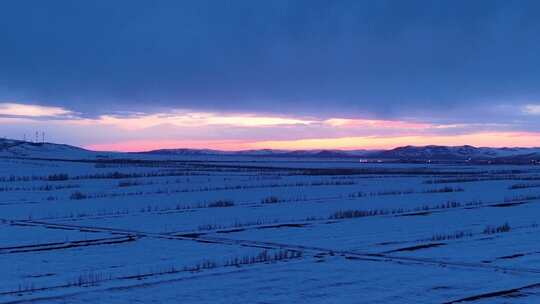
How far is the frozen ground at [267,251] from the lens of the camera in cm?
1034

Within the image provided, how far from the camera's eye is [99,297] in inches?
388

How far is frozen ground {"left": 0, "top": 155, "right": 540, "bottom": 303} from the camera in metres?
10.3

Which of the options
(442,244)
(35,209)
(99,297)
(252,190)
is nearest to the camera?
(99,297)

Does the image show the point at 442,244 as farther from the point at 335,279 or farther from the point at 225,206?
the point at 225,206

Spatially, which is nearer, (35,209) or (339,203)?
(35,209)

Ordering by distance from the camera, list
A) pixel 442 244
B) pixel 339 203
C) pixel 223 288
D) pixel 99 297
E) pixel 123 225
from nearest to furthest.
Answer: pixel 99 297
pixel 223 288
pixel 442 244
pixel 123 225
pixel 339 203

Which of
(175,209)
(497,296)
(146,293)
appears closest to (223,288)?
(146,293)

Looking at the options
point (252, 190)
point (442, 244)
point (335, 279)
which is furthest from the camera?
point (252, 190)

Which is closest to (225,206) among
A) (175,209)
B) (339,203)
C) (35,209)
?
(175,209)

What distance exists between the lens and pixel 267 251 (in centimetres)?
1466

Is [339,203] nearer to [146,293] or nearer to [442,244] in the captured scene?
[442,244]

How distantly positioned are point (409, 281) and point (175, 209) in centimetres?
1523

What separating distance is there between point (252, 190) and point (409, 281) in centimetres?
2580

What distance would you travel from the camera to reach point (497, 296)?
1015cm
